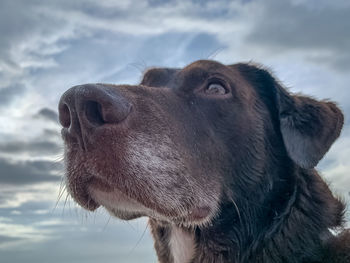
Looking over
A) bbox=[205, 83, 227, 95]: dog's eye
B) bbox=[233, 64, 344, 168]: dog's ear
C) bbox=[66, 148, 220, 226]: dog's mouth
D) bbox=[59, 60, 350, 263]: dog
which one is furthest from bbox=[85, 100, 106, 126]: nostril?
bbox=[233, 64, 344, 168]: dog's ear

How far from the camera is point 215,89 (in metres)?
4.31

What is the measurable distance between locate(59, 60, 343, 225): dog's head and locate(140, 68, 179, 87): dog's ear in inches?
0.6

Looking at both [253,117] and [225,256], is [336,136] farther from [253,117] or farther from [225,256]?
[225,256]

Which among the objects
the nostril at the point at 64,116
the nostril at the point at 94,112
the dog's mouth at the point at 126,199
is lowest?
the dog's mouth at the point at 126,199

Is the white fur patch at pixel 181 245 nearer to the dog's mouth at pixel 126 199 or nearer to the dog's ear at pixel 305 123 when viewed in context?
the dog's mouth at pixel 126 199

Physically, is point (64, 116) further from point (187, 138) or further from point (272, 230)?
point (272, 230)

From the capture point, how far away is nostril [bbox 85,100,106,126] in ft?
9.18

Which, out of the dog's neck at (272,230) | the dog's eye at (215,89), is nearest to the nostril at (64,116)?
the dog's neck at (272,230)

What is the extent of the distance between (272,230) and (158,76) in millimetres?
2004

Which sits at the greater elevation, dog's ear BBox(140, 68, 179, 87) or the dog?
dog's ear BBox(140, 68, 179, 87)

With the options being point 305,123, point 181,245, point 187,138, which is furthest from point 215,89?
point 181,245

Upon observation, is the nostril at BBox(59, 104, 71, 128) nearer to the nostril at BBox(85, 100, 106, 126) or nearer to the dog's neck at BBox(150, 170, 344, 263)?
the nostril at BBox(85, 100, 106, 126)

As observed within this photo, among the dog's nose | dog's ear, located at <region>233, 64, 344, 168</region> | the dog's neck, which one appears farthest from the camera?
dog's ear, located at <region>233, 64, 344, 168</region>

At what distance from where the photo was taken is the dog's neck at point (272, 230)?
395 centimetres
